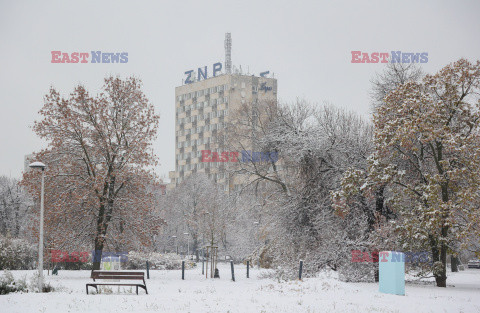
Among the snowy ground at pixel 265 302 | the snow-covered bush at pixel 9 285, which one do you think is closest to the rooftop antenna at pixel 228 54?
the snow-covered bush at pixel 9 285

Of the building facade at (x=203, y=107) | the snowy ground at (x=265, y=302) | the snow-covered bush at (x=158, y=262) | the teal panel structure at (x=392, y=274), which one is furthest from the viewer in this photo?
the building facade at (x=203, y=107)

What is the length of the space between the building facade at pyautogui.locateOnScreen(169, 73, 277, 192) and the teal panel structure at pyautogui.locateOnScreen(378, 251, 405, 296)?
105 meters

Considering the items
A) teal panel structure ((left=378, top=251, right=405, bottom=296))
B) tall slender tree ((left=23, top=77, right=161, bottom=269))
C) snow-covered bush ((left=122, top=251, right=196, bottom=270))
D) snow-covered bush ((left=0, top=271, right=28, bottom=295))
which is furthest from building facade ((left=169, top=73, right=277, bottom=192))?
teal panel structure ((left=378, top=251, right=405, bottom=296))

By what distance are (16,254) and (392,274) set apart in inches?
1224

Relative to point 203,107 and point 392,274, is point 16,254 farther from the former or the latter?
point 203,107

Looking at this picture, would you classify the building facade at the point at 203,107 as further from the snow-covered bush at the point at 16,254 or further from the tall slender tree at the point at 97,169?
the tall slender tree at the point at 97,169

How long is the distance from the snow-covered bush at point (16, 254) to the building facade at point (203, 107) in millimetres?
81540

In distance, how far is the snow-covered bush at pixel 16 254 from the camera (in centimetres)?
4072

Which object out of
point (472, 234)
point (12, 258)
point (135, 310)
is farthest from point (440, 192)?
point (12, 258)

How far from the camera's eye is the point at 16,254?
41594 millimetres

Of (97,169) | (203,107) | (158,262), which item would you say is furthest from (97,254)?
(203,107)

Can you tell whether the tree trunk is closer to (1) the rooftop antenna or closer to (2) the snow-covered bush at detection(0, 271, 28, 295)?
(2) the snow-covered bush at detection(0, 271, 28, 295)

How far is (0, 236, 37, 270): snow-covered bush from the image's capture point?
40.7 meters

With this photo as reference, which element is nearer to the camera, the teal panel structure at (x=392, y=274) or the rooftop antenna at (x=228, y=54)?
the teal panel structure at (x=392, y=274)
